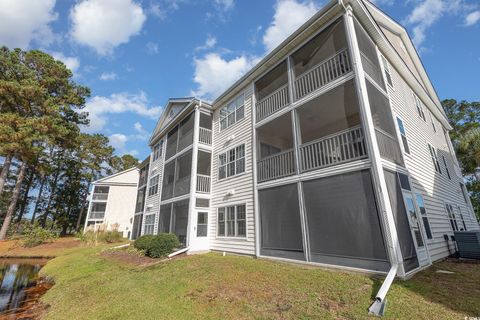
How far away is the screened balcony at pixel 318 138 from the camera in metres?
7.66

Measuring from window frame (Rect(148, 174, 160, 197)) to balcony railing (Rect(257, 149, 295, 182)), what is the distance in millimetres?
12140

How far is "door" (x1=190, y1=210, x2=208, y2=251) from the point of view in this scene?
12.8 m

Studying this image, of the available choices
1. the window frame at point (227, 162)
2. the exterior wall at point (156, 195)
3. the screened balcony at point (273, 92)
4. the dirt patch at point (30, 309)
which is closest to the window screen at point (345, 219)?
the screened balcony at point (273, 92)

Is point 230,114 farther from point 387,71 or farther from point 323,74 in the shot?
point 387,71

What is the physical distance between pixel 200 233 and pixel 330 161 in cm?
913

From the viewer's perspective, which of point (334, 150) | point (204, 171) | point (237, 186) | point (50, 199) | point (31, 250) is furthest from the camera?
point (50, 199)

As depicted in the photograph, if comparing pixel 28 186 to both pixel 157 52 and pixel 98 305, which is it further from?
pixel 98 305

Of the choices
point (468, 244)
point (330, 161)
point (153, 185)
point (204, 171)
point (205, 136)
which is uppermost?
point (205, 136)

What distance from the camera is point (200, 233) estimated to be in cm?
1331

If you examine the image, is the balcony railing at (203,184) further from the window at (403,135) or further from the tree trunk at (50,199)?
the tree trunk at (50,199)

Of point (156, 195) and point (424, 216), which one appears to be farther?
point (156, 195)

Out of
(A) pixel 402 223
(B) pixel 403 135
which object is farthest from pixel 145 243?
(B) pixel 403 135

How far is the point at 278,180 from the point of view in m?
9.66

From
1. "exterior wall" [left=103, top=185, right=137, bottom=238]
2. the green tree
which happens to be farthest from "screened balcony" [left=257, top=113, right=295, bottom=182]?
the green tree
